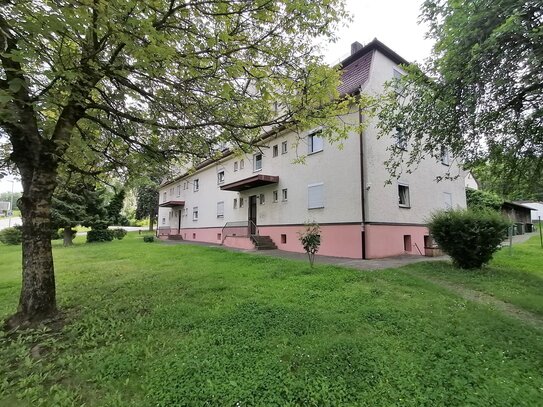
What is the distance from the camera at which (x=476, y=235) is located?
→ 30.6ft

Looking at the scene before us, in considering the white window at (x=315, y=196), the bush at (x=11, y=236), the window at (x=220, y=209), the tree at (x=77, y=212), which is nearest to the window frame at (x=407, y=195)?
the white window at (x=315, y=196)

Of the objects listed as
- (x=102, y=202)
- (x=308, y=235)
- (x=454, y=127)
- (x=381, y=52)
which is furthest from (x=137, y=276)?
(x=102, y=202)

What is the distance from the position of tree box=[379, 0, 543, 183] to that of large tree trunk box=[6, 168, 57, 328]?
26.0 feet

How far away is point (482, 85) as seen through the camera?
6434mm

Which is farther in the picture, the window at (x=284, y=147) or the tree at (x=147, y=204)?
the tree at (x=147, y=204)

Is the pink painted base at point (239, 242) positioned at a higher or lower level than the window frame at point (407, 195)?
lower

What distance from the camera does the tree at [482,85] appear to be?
5469 mm

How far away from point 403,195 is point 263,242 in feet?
25.2

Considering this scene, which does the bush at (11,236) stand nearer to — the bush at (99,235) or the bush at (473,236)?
the bush at (99,235)

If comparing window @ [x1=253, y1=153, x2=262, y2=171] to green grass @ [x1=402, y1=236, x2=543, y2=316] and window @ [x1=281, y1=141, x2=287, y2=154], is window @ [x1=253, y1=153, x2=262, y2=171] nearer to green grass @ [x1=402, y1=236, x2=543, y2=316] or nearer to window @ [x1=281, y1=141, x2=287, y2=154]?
window @ [x1=281, y1=141, x2=287, y2=154]

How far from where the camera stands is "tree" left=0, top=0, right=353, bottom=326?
3383 mm

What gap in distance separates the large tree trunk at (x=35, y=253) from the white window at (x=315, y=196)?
11.0 metres

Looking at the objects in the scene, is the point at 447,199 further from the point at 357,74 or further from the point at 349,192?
the point at 357,74

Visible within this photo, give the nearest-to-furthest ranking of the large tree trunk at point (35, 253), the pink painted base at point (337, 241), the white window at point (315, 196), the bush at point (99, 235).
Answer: the large tree trunk at point (35, 253) → the pink painted base at point (337, 241) → the white window at point (315, 196) → the bush at point (99, 235)
